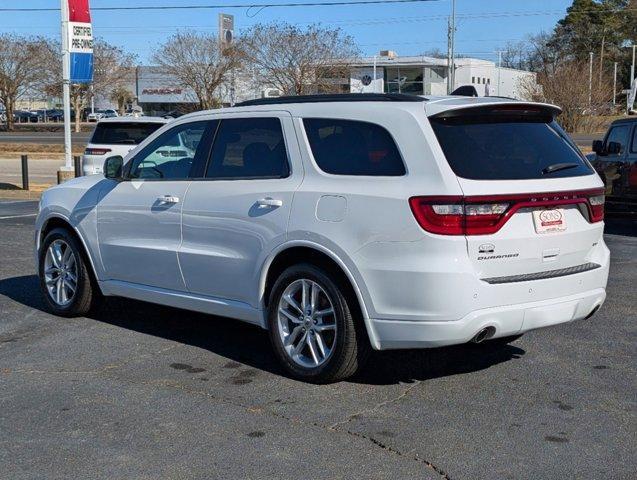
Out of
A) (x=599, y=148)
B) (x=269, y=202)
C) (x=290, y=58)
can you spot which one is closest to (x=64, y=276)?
(x=269, y=202)

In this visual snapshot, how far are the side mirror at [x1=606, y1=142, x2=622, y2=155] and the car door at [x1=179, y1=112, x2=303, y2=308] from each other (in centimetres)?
862

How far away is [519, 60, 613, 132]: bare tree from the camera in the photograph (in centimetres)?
5300

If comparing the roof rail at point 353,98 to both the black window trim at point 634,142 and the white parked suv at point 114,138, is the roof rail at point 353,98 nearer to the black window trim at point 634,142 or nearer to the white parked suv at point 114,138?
the black window trim at point 634,142

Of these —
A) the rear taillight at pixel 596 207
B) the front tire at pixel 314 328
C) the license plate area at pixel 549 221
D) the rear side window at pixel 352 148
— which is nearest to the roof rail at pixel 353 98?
the rear side window at pixel 352 148

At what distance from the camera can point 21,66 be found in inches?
2406

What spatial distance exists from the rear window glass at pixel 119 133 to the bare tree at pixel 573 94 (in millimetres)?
38159

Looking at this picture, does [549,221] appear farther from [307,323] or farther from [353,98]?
[307,323]

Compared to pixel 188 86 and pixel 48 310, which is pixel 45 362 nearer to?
pixel 48 310

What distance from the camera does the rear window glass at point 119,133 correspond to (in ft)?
59.0

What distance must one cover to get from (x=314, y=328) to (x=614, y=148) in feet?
29.9

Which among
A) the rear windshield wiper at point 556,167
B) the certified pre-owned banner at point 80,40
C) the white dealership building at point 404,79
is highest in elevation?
the white dealership building at point 404,79

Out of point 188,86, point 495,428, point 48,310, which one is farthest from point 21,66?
point 495,428

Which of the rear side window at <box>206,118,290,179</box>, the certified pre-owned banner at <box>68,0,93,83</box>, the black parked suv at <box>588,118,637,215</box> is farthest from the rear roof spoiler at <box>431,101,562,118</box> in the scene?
the certified pre-owned banner at <box>68,0,93,83</box>

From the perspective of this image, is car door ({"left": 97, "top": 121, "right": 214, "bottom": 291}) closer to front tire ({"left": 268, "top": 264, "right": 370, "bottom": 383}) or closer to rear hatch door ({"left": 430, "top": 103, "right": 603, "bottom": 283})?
front tire ({"left": 268, "top": 264, "right": 370, "bottom": 383})
